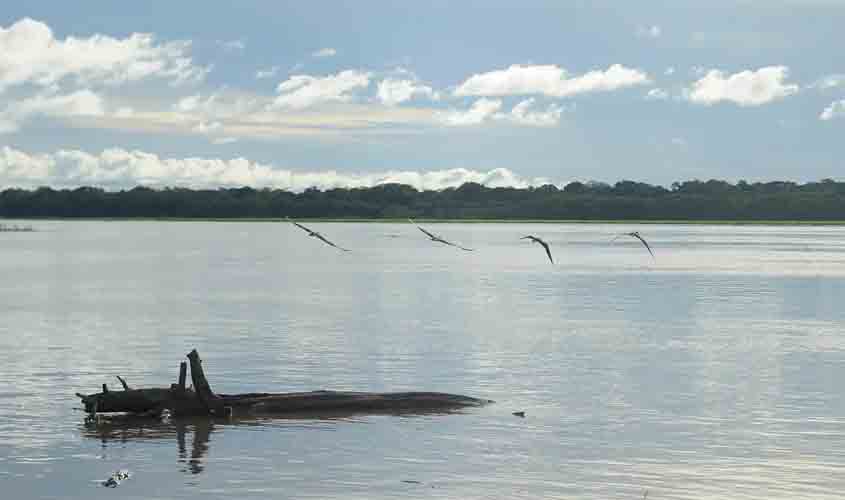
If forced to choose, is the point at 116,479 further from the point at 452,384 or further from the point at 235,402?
the point at 452,384

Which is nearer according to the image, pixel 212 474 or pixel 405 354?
pixel 212 474

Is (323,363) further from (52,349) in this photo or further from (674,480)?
(674,480)

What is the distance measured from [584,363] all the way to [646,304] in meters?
29.3

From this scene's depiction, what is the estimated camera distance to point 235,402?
97.6 ft

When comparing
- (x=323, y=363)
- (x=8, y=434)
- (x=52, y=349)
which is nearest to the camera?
(x=8, y=434)

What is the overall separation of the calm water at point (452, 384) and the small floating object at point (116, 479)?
40 cm

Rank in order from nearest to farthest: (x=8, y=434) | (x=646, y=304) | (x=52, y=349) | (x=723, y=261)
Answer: (x=8, y=434)
(x=52, y=349)
(x=646, y=304)
(x=723, y=261)

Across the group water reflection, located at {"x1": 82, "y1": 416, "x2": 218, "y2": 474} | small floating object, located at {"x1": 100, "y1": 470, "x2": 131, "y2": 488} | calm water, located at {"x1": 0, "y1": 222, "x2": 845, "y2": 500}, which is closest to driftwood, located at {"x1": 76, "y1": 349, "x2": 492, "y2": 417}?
water reflection, located at {"x1": 82, "y1": 416, "x2": 218, "y2": 474}

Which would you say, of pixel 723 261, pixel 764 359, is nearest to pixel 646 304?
pixel 764 359

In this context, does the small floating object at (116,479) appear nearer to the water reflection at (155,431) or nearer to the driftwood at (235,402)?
the water reflection at (155,431)

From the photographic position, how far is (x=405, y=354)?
4531 centimetres

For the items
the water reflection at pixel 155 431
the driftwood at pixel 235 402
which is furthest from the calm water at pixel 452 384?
the driftwood at pixel 235 402

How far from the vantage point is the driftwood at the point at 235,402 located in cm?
2898

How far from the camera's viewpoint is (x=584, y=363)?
42312 mm
